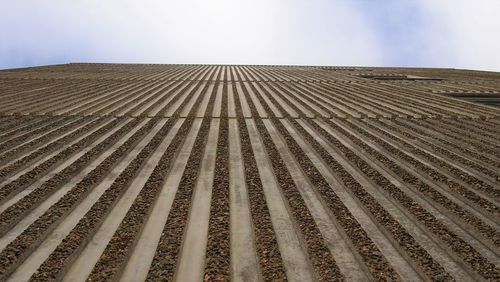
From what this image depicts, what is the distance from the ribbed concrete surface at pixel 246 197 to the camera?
3568 mm

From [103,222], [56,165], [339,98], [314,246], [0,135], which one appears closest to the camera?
[314,246]

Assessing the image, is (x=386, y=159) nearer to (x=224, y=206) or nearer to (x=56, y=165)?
(x=224, y=206)

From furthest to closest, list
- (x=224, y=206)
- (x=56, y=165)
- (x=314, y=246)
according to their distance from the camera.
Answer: (x=56, y=165), (x=224, y=206), (x=314, y=246)

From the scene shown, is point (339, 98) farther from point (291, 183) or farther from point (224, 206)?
point (224, 206)

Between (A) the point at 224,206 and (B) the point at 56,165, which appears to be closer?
(A) the point at 224,206

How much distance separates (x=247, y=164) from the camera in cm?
622

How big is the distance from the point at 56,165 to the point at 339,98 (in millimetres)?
9800

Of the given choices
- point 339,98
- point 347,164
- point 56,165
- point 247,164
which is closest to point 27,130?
point 56,165

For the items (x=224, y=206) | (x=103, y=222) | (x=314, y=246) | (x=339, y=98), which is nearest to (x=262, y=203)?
(x=224, y=206)

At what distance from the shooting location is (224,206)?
186 inches

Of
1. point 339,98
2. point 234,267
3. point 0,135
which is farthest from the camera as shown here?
point 339,98

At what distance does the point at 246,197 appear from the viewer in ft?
16.4

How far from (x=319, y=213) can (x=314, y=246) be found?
0.76 meters

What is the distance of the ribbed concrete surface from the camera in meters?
3.57
